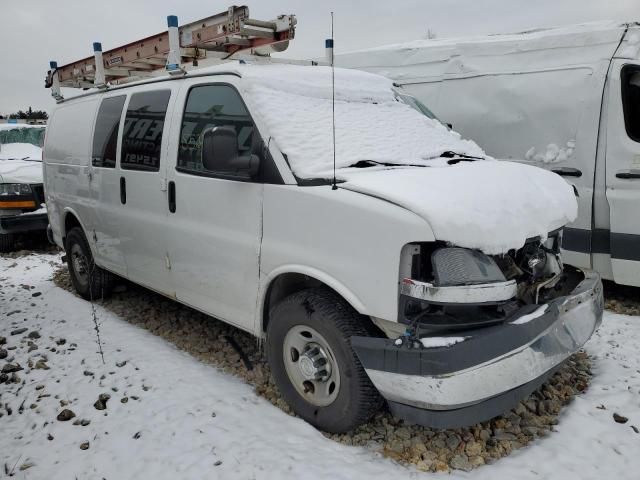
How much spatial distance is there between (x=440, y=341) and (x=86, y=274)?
431 centimetres

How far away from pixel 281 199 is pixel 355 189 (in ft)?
1.64

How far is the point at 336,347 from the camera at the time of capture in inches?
105

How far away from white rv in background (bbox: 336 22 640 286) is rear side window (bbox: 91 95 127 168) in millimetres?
3634

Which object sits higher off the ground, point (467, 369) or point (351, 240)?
point (351, 240)

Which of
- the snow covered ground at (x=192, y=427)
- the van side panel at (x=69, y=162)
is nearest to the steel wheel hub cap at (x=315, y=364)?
the snow covered ground at (x=192, y=427)

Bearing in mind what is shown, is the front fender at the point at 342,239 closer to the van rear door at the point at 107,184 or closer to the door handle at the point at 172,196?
the door handle at the point at 172,196

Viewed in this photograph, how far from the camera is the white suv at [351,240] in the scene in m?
2.37

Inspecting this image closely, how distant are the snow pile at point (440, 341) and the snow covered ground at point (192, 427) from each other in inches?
27.8

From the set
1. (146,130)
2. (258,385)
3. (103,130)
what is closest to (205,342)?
(258,385)

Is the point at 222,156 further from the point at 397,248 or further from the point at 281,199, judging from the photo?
the point at 397,248

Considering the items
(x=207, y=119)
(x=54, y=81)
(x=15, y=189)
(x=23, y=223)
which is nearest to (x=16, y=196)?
(x=15, y=189)

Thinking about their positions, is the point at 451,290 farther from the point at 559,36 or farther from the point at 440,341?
the point at 559,36

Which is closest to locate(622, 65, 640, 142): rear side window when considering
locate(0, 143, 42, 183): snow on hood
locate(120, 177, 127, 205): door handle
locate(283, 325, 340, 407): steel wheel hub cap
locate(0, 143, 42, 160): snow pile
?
locate(283, 325, 340, 407): steel wheel hub cap

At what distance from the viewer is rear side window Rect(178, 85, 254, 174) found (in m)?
3.19
